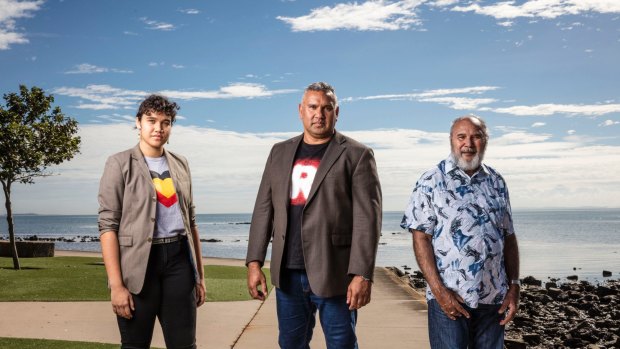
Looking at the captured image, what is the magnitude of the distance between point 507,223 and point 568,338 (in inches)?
362

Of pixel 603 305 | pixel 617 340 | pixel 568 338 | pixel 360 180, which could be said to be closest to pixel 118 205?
pixel 360 180

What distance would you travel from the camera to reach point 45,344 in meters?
7.64

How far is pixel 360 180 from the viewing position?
412cm

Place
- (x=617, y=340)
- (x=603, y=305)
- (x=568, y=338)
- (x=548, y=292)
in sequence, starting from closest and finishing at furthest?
(x=568, y=338) → (x=617, y=340) → (x=603, y=305) → (x=548, y=292)

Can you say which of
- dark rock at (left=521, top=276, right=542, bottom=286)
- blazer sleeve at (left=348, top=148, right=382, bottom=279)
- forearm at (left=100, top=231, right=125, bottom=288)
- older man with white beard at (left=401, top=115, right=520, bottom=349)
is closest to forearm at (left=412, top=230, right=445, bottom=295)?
older man with white beard at (left=401, top=115, right=520, bottom=349)

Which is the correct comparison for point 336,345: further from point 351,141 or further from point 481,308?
point 351,141

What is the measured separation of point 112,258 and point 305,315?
118cm

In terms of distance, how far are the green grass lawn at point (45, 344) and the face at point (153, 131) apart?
3.95 m

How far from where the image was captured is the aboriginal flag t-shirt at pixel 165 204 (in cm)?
411

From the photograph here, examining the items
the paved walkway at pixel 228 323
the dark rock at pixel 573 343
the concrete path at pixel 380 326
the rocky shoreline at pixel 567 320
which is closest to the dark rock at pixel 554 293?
the rocky shoreline at pixel 567 320

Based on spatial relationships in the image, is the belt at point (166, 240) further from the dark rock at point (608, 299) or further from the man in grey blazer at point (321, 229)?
the dark rock at point (608, 299)

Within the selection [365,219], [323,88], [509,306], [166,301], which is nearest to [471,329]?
[509,306]

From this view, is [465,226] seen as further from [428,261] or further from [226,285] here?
[226,285]

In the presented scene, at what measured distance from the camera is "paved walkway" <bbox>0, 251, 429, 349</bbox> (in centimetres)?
787
